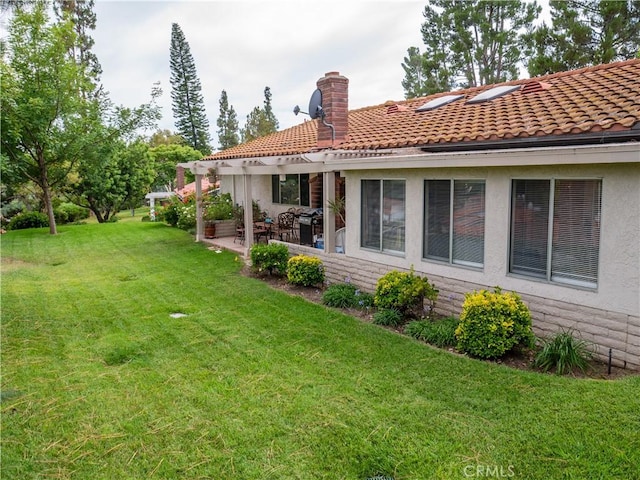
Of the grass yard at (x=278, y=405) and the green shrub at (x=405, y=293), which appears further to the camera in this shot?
the green shrub at (x=405, y=293)

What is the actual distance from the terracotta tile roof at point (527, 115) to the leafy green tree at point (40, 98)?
9.94 metres

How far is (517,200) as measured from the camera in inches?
253

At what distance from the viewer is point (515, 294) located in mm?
6129

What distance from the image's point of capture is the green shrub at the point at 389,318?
7332 millimetres

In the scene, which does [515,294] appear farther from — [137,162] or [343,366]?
[137,162]

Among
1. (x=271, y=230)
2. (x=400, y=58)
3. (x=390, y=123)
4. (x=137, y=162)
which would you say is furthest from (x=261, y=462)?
(x=400, y=58)

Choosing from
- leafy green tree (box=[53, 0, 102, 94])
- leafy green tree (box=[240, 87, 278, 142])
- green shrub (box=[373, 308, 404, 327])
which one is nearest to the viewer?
green shrub (box=[373, 308, 404, 327])

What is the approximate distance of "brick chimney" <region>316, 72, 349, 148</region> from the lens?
1156cm

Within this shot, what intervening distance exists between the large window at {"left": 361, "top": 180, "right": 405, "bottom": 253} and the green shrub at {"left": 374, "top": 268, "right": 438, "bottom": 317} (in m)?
0.88

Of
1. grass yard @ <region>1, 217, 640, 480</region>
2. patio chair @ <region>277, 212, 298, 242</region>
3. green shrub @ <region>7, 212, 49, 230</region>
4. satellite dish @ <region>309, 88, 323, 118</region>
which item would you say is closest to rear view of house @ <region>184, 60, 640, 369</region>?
satellite dish @ <region>309, 88, 323, 118</region>

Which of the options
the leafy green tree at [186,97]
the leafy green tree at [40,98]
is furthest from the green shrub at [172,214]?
the leafy green tree at [186,97]

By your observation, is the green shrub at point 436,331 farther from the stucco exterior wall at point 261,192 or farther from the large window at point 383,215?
the stucco exterior wall at point 261,192

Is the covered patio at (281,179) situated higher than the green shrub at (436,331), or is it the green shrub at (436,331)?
the covered patio at (281,179)

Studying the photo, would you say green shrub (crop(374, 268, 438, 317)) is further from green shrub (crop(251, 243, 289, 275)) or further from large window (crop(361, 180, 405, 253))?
green shrub (crop(251, 243, 289, 275))
